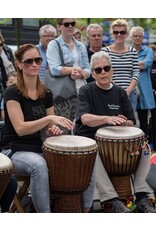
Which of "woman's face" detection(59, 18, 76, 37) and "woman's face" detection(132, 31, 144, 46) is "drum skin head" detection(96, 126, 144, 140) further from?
"woman's face" detection(132, 31, 144, 46)

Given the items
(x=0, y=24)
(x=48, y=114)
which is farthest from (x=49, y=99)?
(x=0, y=24)

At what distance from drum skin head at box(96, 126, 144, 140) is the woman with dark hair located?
409mm

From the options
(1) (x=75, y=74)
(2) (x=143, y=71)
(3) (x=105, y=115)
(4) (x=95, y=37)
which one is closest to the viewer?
(3) (x=105, y=115)

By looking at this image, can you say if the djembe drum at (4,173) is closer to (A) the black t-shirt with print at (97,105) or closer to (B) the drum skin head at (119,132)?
(B) the drum skin head at (119,132)

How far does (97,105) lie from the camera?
433cm

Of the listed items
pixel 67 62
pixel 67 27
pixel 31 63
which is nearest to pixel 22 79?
pixel 31 63

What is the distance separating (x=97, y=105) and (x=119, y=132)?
1.18 ft

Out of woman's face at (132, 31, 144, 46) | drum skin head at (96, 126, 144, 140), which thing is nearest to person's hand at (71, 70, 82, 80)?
drum skin head at (96, 126, 144, 140)

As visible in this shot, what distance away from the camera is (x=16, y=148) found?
3.81 meters

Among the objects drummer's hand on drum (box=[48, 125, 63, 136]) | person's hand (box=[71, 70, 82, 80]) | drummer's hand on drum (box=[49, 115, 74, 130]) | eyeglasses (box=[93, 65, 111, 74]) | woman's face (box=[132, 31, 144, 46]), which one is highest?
woman's face (box=[132, 31, 144, 46])

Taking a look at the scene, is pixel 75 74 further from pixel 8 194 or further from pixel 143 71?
pixel 8 194

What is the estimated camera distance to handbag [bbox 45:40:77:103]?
5281 mm

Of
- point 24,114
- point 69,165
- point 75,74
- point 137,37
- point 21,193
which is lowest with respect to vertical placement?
point 21,193

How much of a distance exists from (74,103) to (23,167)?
5.95 feet
